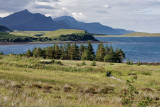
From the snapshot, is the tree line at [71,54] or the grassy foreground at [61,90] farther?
the tree line at [71,54]

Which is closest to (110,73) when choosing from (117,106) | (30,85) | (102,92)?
(102,92)

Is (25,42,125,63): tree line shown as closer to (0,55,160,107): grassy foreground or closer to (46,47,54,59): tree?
(46,47,54,59): tree

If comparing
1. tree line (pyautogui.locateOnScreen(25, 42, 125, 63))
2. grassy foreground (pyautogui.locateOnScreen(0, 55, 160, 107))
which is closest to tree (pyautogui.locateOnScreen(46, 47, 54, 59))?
tree line (pyautogui.locateOnScreen(25, 42, 125, 63))

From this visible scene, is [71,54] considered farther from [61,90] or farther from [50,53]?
[61,90]

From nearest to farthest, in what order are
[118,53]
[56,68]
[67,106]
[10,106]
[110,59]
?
[10,106], [67,106], [56,68], [110,59], [118,53]

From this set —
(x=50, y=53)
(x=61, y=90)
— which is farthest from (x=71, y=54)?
(x=61, y=90)

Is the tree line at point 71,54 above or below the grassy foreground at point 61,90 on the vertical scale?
below

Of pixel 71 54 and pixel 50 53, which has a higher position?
pixel 50 53

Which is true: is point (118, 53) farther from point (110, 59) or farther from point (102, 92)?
point (102, 92)

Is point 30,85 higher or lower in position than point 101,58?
higher

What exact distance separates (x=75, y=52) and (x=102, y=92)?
80.3 m

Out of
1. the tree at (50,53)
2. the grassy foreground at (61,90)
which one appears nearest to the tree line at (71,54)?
the tree at (50,53)

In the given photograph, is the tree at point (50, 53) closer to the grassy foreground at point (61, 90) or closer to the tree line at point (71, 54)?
the tree line at point (71, 54)

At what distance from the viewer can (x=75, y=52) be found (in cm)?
9888
